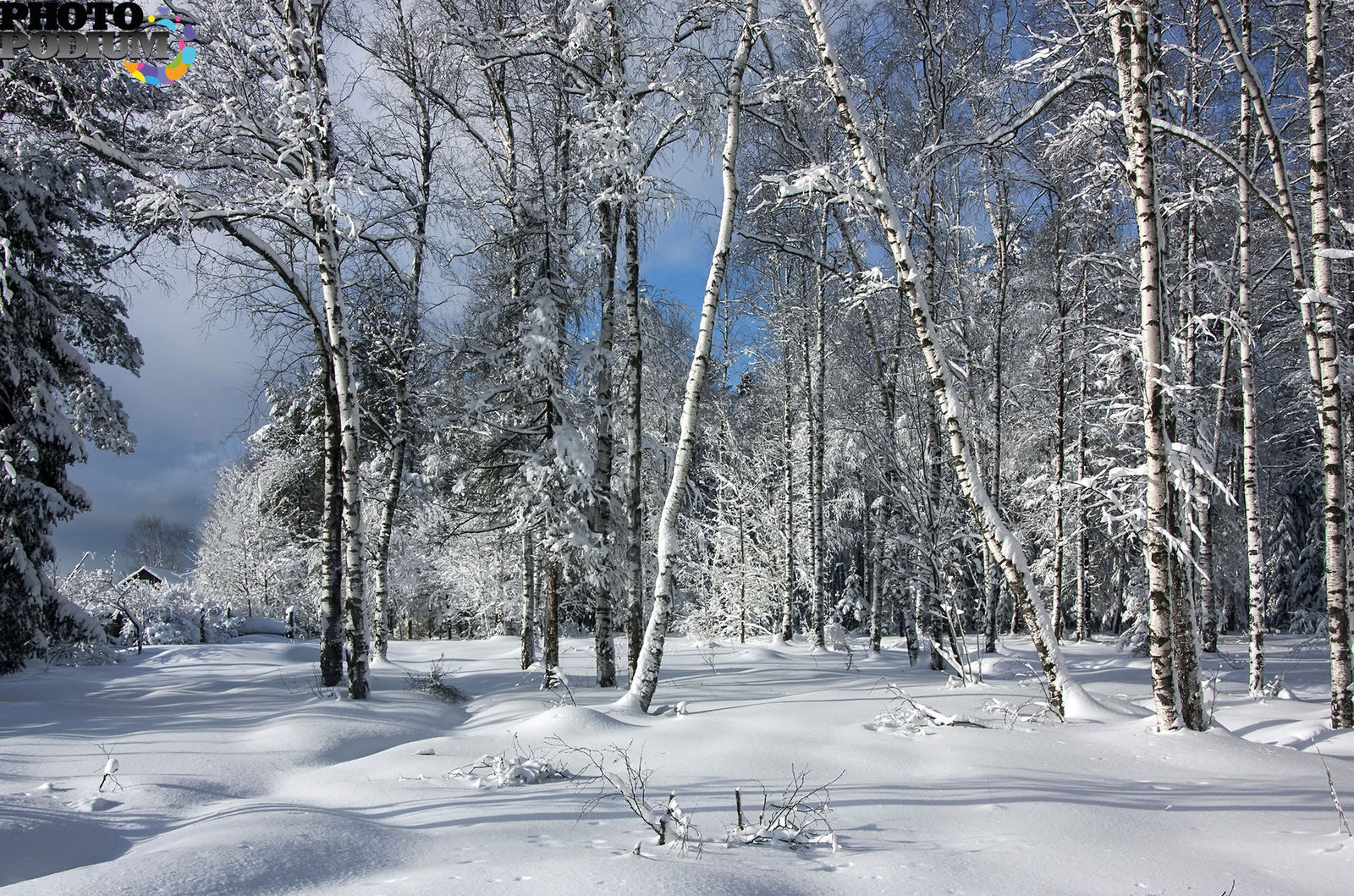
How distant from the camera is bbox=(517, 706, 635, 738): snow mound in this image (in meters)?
5.74

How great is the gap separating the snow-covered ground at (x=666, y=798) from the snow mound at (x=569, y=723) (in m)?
0.04

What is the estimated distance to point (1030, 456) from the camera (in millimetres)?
24219

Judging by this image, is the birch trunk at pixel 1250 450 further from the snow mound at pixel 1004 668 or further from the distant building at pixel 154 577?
the distant building at pixel 154 577

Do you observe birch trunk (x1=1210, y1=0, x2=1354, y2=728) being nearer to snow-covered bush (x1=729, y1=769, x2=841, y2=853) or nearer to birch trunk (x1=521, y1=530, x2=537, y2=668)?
snow-covered bush (x1=729, y1=769, x2=841, y2=853)

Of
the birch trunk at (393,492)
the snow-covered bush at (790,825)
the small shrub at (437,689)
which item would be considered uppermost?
the birch trunk at (393,492)

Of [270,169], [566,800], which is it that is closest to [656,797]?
[566,800]

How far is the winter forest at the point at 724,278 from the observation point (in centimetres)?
672

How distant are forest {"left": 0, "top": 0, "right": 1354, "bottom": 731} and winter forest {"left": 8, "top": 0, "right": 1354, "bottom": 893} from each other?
0.07 metres

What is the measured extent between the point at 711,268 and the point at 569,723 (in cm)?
444

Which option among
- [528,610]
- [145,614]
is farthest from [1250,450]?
[145,614]

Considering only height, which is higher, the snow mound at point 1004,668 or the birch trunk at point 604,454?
the birch trunk at point 604,454

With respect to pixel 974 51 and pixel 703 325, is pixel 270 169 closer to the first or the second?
pixel 703 325

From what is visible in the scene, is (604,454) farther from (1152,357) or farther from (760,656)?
(1152,357)

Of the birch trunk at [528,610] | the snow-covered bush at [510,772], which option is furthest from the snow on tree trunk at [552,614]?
the snow-covered bush at [510,772]
